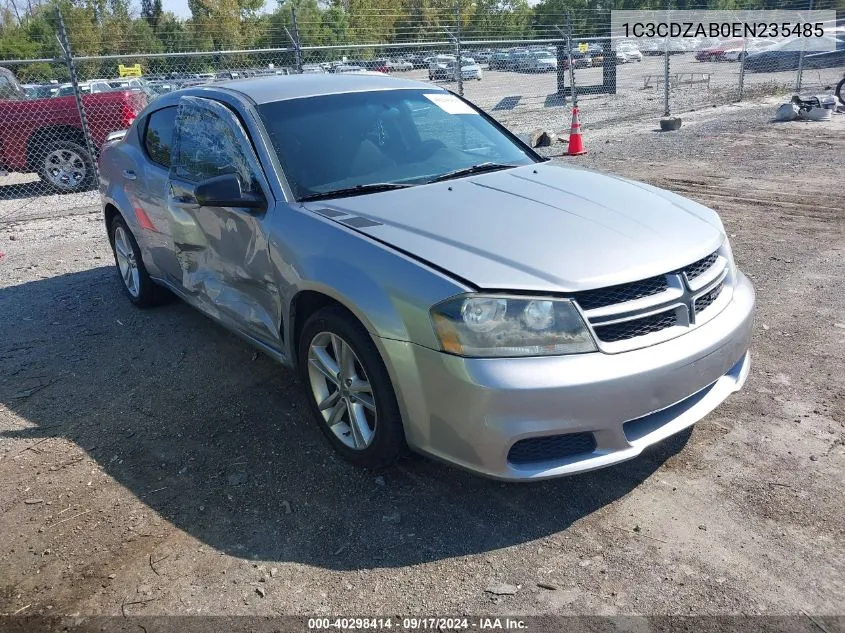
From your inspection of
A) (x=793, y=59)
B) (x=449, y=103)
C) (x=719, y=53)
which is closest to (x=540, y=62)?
(x=449, y=103)

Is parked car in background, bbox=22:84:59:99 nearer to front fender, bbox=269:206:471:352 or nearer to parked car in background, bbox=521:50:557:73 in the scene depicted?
front fender, bbox=269:206:471:352

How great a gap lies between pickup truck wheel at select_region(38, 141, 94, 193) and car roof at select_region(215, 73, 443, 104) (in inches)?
305

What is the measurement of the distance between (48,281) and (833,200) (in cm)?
810

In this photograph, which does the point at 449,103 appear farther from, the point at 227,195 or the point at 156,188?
the point at 156,188

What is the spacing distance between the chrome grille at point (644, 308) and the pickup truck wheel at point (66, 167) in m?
10.2

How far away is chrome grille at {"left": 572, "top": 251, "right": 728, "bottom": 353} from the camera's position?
270cm

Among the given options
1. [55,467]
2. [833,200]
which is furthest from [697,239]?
[833,200]

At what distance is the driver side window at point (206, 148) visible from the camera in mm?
3887

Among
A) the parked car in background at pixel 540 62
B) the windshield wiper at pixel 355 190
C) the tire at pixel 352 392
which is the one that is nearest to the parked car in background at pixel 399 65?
the parked car in background at pixel 540 62

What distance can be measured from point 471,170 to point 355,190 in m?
0.72

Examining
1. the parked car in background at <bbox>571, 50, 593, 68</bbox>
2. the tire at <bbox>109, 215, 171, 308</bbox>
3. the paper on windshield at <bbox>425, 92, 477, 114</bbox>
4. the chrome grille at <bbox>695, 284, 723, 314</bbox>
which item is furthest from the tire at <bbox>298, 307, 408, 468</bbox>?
the parked car in background at <bbox>571, 50, 593, 68</bbox>

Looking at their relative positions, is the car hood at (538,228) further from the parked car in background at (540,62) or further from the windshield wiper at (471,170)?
the parked car in background at (540,62)

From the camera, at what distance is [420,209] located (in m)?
3.32

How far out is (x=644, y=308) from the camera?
109 inches
